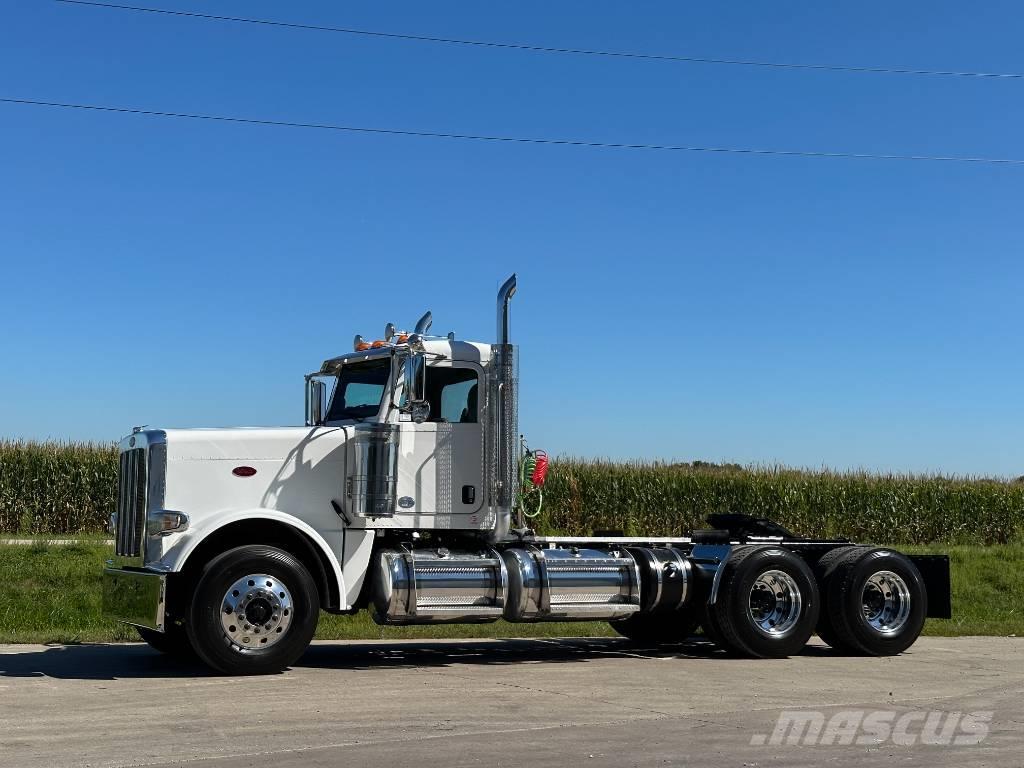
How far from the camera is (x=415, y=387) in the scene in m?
13.0

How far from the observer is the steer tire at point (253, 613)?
38.2 feet

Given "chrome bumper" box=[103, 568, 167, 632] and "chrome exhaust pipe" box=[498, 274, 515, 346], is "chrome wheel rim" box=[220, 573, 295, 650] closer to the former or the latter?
"chrome bumper" box=[103, 568, 167, 632]

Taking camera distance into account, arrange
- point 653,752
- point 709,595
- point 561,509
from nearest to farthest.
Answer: point 653,752, point 709,595, point 561,509

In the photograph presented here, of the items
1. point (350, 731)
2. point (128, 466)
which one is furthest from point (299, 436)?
point (350, 731)

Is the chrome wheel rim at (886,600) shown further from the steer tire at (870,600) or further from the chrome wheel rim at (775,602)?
the chrome wheel rim at (775,602)

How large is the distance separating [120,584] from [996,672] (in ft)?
29.1

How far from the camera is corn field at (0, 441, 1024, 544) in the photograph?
109ft

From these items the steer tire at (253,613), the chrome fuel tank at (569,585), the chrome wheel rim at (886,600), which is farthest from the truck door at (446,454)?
the chrome wheel rim at (886,600)

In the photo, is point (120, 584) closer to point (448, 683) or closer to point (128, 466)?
point (128, 466)

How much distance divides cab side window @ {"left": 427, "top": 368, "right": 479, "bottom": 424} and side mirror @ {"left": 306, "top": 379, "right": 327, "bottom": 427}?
133cm

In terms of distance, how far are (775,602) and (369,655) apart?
4555 mm

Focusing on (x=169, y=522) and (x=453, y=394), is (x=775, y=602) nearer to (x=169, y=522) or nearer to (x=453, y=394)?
(x=453, y=394)

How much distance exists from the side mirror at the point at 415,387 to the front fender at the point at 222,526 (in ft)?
5.12

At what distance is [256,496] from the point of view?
12469 mm
